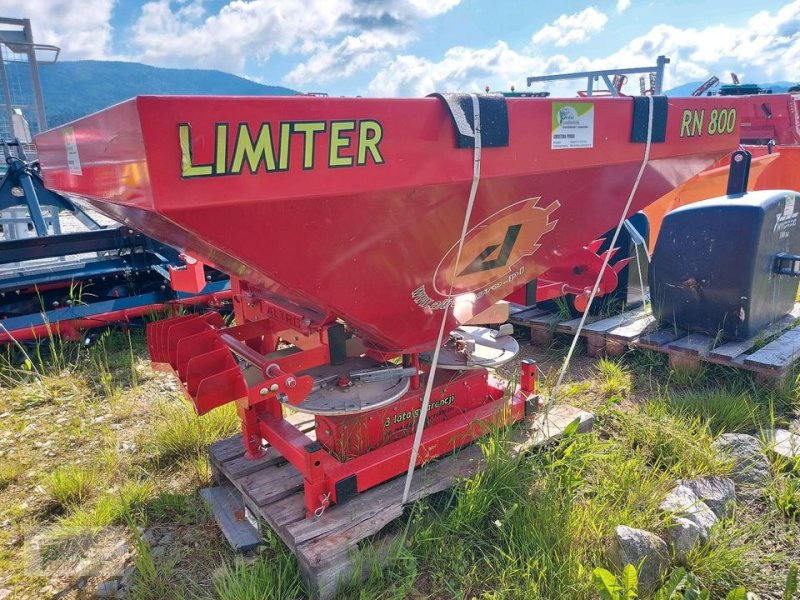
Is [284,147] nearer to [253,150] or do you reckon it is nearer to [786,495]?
[253,150]

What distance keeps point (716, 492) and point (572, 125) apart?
161cm

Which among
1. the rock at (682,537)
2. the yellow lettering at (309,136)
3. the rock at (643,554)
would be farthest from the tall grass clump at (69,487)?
the rock at (682,537)

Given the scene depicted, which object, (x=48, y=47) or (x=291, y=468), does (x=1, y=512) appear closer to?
(x=291, y=468)

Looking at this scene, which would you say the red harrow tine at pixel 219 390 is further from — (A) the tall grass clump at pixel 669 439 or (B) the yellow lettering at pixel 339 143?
(A) the tall grass clump at pixel 669 439

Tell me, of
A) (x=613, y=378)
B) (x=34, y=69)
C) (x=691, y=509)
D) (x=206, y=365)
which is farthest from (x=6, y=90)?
(x=691, y=509)

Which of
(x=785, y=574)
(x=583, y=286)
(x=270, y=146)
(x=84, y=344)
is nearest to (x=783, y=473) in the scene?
(x=785, y=574)

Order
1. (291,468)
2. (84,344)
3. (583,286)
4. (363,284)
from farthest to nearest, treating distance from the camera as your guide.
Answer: (84,344)
(583,286)
(291,468)
(363,284)

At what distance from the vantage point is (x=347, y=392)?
2.28m

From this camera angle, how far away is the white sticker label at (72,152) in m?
1.76

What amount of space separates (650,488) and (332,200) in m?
1.72

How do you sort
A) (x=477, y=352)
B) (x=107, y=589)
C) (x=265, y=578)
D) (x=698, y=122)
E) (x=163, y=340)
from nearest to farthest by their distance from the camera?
(x=265, y=578) < (x=107, y=589) < (x=163, y=340) < (x=477, y=352) < (x=698, y=122)

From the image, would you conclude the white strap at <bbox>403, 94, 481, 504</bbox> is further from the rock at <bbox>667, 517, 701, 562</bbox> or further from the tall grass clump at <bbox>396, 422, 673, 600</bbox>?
the rock at <bbox>667, 517, 701, 562</bbox>

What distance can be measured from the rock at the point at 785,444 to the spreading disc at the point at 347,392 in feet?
5.68

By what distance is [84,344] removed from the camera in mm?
4312
